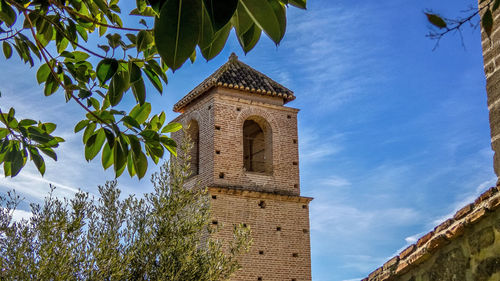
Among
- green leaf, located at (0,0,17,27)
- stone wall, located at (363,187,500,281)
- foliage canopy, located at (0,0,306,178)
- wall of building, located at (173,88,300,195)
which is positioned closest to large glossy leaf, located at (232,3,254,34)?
foliage canopy, located at (0,0,306,178)

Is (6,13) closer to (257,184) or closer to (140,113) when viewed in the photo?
(140,113)

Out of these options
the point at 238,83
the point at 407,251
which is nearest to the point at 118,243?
the point at 407,251

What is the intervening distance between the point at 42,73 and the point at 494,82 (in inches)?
97.0

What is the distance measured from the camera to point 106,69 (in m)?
2.14

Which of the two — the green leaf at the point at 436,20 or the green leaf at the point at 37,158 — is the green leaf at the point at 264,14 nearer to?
the green leaf at the point at 436,20

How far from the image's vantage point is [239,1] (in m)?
1.37

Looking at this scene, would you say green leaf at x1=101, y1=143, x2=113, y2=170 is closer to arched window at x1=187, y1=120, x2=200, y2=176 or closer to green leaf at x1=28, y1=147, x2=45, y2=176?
green leaf at x1=28, y1=147, x2=45, y2=176

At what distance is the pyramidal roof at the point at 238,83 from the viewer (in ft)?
59.6

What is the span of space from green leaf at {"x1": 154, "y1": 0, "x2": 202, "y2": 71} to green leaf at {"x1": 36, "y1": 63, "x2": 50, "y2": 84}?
5.36 ft

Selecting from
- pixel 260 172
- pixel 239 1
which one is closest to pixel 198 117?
pixel 260 172

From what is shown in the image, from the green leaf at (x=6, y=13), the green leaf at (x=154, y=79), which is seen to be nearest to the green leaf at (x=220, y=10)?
the green leaf at (x=154, y=79)

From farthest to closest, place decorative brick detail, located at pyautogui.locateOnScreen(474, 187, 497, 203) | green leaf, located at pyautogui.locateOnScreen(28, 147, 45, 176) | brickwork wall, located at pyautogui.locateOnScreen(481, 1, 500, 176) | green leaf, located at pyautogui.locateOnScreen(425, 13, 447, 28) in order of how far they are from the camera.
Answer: brickwork wall, located at pyautogui.locateOnScreen(481, 1, 500, 176), decorative brick detail, located at pyautogui.locateOnScreen(474, 187, 497, 203), green leaf, located at pyautogui.locateOnScreen(28, 147, 45, 176), green leaf, located at pyautogui.locateOnScreen(425, 13, 447, 28)

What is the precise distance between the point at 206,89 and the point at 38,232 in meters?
9.99

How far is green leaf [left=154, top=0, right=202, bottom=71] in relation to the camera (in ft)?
4.12
